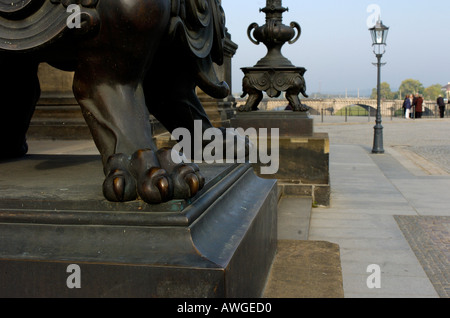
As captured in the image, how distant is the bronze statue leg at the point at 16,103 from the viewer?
280 cm

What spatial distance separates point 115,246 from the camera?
1712 millimetres

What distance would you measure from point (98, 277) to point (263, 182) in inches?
61.9

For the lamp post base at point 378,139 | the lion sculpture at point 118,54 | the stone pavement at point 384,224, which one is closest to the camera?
the lion sculpture at point 118,54

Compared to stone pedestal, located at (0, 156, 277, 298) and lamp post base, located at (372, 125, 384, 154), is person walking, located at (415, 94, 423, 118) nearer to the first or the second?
lamp post base, located at (372, 125, 384, 154)

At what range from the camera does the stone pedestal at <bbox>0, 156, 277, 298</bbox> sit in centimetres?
161

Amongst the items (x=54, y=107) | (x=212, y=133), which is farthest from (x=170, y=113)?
(x=54, y=107)

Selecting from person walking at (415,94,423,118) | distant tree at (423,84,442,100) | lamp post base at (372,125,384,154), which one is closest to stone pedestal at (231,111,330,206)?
lamp post base at (372,125,384,154)

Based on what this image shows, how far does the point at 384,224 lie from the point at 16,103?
424 centimetres

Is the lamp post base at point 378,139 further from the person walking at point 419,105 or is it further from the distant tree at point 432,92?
the distant tree at point 432,92

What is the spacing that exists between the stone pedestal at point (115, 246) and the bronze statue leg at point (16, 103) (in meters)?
0.96

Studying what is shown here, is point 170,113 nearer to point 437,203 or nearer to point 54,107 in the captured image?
point 437,203

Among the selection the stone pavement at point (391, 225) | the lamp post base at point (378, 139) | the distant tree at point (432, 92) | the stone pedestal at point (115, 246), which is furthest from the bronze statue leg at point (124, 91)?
the distant tree at point (432, 92)

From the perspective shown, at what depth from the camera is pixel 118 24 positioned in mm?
1913

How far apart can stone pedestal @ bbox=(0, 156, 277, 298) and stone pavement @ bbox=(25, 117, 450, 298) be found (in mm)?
762
